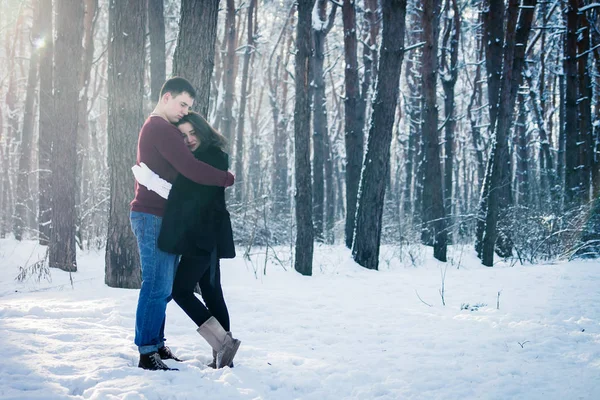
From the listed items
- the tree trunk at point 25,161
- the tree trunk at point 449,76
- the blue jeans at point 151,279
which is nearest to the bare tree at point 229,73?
the tree trunk at point 25,161

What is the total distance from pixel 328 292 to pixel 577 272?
14.6ft

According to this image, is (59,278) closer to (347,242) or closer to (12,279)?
(12,279)

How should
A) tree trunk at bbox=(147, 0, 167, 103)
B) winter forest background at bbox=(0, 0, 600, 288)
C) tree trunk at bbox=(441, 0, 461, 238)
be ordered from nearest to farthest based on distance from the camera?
winter forest background at bbox=(0, 0, 600, 288) → tree trunk at bbox=(147, 0, 167, 103) → tree trunk at bbox=(441, 0, 461, 238)

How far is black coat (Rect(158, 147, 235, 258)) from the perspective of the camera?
2879 millimetres

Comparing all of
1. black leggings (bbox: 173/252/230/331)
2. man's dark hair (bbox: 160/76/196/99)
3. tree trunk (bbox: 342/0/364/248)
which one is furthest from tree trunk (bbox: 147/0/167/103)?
black leggings (bbox: 173/252/230/331)

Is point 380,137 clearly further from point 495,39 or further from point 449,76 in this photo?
point 449,76

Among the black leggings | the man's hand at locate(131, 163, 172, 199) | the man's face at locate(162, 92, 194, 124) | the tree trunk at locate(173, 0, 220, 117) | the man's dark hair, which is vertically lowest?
the black leggings

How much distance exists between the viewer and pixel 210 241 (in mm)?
2975

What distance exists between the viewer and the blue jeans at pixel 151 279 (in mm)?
2922

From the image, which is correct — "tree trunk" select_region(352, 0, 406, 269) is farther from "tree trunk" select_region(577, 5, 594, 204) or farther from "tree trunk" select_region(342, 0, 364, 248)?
"tree trunk" select_region(577, 5, 594, 204)

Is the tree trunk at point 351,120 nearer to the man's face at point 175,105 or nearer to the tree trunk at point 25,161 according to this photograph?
the tree trunk at point 25,161

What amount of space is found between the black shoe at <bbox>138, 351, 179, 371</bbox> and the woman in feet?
1.07

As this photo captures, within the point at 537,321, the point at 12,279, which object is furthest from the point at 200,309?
the point at 12,279

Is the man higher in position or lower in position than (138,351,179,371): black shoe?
higher
